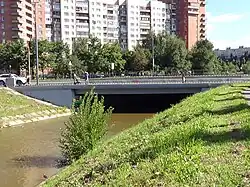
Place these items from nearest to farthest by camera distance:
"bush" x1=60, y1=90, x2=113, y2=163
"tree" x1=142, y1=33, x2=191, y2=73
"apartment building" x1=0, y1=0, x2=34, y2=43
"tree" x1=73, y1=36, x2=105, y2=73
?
1. "bush" x1=60, y1=90, x2=113, y2=163
2. "tree" x1=73, y1=36, x2=105, y2=73
3. "tree" x1=142, y1=33, x2=191, y2=73
4. "apartment building" x1=0, y1=0, x2=34, y2=43

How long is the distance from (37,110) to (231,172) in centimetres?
4384

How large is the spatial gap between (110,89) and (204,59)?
1786 inches

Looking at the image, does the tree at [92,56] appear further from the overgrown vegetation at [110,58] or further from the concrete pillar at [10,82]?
the concrete pillar at [10,82]

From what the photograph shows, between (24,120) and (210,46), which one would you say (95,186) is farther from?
(210,46)

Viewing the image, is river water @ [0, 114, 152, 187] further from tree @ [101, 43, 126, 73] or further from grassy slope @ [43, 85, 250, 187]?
tree @ [101, 43, 126, 73]

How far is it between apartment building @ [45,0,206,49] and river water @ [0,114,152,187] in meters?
105

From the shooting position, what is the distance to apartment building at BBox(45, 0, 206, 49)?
14762 cm

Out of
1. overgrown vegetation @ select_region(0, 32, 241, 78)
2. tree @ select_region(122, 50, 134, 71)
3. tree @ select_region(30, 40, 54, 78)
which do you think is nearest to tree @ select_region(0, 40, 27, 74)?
overgrown vegetation @ select_region(0, 32, 241, 78)

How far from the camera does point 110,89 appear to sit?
5559 centimetres

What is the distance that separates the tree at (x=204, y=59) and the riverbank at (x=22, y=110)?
1865 inches

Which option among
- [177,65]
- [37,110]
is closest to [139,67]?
[177,65]

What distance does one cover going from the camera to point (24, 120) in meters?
45.1

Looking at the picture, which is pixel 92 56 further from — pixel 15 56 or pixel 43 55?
pixel 15 56

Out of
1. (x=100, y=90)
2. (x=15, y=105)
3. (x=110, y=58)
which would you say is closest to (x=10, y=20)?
(x=110, y=58)
